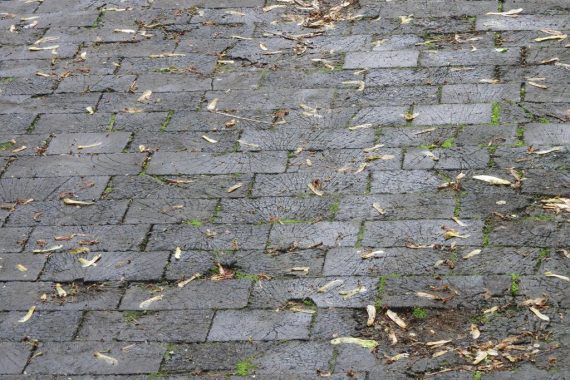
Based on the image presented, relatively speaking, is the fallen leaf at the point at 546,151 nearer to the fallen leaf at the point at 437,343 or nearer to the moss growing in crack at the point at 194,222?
the fallen leaf at the point at 437,343

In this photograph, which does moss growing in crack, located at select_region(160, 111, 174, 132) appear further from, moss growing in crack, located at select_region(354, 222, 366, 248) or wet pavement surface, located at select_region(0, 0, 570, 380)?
Result: moss growing in crack, located at select_region(354, 222, 366, 248)

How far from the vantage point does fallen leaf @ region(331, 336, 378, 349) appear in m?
A: 4.12

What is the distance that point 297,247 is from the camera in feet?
15.6

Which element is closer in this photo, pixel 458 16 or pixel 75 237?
pixel 75 237

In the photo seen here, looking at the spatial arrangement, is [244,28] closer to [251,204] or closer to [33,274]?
[251,204]

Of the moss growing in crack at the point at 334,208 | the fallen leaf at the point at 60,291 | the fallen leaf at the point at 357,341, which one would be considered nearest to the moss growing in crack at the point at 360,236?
the moss growing in crack at the point at 334,208

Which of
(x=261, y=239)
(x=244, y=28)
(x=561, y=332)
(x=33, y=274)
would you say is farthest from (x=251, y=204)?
(x=244, y=28)

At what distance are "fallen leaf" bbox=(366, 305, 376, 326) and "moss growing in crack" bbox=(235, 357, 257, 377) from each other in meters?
0.52

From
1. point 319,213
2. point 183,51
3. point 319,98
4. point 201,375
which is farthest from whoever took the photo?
point 183,51

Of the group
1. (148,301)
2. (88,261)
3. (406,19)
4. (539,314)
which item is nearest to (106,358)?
(148,301)

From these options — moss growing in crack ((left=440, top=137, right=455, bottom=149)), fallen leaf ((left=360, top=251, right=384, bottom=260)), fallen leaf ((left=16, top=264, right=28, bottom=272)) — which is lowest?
moss growing in crack ((left=440, top=137, right=455, bottom=149))

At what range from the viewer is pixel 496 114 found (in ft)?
18.6

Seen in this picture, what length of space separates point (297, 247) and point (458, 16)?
2.75 meters

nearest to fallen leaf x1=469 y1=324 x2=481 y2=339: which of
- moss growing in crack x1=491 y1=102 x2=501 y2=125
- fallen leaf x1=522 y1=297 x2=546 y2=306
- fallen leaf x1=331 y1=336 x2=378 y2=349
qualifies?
fallen leaf x1=522 y1=297 x2=546 y2=306
